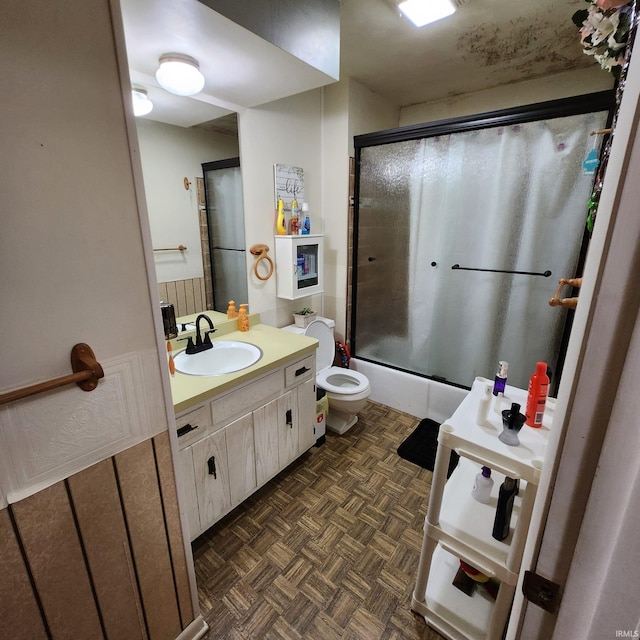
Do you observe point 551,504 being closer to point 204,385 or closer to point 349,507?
point 204,385

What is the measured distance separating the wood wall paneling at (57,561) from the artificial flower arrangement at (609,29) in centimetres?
179

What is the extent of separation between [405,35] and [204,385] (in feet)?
6.88

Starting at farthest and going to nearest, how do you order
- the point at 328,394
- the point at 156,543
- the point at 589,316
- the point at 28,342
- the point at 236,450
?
the point at 328,394
the point at 236,450
the point at 156,543
the point at 28,342
the point at 589,316

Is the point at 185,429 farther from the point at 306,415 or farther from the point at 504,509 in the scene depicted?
the point at 504,509

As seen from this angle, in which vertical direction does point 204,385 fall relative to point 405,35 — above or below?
below

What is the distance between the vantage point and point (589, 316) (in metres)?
0.38

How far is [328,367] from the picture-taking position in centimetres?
250

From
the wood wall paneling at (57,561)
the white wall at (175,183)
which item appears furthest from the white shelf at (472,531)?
the white wall at (175,183)

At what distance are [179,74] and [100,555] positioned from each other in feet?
5.38

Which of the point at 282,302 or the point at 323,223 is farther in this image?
the point at 323,223

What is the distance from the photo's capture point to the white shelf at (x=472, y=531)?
106 cm

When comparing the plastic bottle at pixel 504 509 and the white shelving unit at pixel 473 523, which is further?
the plastic bottle at pixel 504 509

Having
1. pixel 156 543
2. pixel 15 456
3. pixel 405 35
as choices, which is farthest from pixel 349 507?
pixel 405 35

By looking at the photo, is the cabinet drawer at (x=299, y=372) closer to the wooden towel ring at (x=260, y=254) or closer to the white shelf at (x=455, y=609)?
the wooden towel ring at (x=260, y=254)
